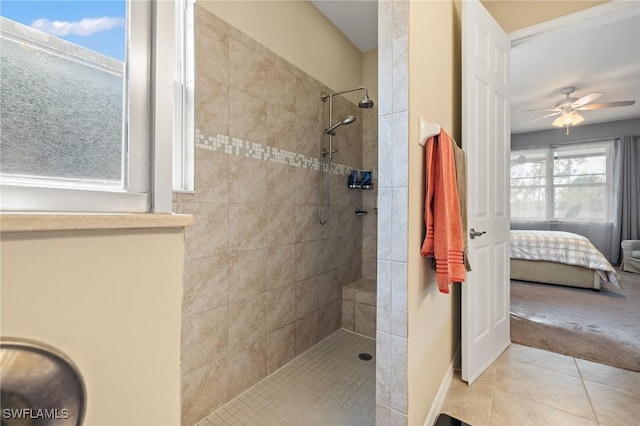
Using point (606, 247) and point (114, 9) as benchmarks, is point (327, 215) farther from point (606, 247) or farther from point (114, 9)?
point (606, 247)

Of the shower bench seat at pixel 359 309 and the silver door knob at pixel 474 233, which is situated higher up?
the silver door knob at pixel 474 233

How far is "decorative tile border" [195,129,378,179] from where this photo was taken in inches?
65.5

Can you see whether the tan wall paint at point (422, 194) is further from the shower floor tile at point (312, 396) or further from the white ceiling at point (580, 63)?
the white ceiling at point (580, 63)

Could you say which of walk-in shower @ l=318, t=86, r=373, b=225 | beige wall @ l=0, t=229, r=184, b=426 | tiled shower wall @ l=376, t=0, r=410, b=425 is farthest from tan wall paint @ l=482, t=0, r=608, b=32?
beige wall @ l=0, t=229, r=184, b=426

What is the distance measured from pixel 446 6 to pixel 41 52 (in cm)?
197

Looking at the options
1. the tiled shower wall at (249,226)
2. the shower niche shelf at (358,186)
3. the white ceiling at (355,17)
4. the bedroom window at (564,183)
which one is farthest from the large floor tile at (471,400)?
the bedroom window at (564,183)

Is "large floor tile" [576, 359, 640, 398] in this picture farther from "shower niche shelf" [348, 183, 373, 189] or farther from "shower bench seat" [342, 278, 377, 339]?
"shower niche shelf" [348, 183, 373, 189]

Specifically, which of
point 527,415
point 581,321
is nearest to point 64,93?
point 527,415

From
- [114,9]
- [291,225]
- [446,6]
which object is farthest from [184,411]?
[446,6]

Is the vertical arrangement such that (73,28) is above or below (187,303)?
above

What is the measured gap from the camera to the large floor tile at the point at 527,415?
1504 mm

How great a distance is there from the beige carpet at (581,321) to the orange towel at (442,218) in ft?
5.47

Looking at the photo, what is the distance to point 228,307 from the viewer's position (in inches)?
70.2

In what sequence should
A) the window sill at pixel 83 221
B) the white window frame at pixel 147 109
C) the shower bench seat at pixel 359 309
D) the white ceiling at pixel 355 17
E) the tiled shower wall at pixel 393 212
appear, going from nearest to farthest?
the window sill at pixel 83 221
the white window frame at pixel 147 109
the tiled shower wall at pixel 393 212
the white ceiling at pixel 355 17
the shower bench seat at pixel 359 309
